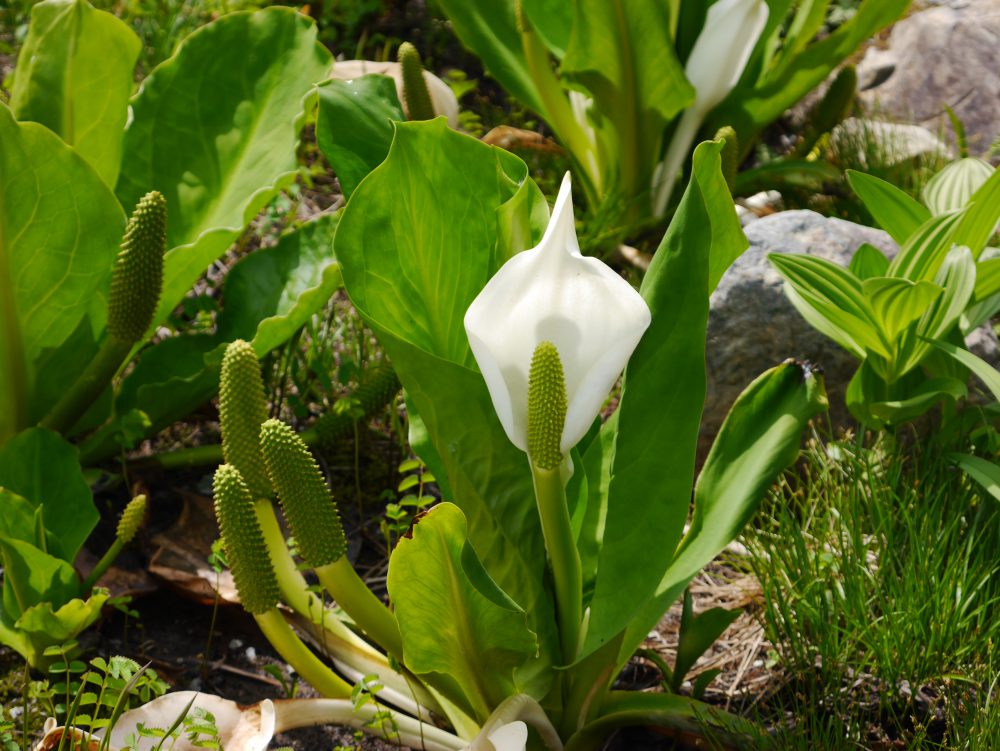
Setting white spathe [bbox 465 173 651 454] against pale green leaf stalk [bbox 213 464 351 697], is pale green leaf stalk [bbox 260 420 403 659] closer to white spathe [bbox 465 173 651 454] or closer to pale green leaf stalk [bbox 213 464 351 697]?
pale green leaf stalk [bbox 213 464 351 697]

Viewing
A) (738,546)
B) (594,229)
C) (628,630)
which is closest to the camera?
(628,630)

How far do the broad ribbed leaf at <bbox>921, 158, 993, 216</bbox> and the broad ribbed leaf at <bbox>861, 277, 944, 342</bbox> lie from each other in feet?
1.29

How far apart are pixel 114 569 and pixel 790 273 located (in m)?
1.14

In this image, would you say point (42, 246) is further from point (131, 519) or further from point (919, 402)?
point (919, 402)

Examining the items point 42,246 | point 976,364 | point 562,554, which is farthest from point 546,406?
point 42,246

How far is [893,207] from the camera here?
1.84 m

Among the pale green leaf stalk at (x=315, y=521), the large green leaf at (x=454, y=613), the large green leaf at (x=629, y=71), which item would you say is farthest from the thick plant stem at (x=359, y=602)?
the large green leaf at (x=629, y=71)

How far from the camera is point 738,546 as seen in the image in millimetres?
1808

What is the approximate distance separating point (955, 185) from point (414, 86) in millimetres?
996

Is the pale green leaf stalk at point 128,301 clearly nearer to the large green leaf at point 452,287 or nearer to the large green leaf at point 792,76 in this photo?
the large green leaf at point 452,287

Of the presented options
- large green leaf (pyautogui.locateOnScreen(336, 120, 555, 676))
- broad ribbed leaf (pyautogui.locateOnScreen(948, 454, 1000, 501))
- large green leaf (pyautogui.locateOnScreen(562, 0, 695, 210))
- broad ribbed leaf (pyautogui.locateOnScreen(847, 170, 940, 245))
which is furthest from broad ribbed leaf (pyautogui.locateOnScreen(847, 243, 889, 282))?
large green leaf (pyautogui.locateOnScreen(336, 120, 555, 676))

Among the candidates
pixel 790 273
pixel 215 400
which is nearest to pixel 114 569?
pixel 215 400

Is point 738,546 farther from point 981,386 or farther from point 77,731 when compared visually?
point 77,731

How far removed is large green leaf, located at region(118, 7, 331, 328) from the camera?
1871mm
